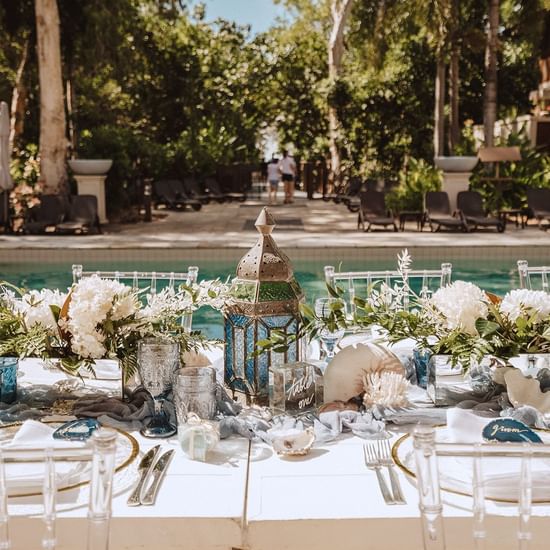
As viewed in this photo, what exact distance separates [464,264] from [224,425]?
9427 mm

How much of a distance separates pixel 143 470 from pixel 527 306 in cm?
136

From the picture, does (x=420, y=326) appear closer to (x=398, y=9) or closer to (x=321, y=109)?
(x=398, y=9)

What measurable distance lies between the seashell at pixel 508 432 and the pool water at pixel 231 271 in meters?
7.28

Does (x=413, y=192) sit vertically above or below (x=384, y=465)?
above

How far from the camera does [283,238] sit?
13.1m

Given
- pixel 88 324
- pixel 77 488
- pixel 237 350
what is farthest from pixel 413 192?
pixel 77 488

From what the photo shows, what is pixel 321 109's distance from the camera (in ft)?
81.6

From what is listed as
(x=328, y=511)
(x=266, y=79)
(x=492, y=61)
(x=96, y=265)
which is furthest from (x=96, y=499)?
(x=266, y=79)

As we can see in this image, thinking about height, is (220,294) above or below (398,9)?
below

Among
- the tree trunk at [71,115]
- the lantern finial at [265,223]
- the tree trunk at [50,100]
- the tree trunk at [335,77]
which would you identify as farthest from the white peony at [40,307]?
the tree trunk at [335,77]

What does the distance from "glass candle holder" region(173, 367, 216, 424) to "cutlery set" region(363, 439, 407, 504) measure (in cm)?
49

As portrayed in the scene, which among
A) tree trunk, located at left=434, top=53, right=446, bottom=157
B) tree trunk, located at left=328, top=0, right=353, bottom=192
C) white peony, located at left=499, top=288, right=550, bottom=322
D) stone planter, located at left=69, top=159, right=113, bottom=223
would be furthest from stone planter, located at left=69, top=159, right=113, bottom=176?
white peony, located at left=499, top=288, right=550, bottom=322

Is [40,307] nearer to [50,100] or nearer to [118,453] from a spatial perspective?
[118,453]

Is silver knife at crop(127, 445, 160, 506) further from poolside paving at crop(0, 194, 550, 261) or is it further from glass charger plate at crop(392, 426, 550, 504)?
poolside paving at crop(0, 194, 550, 261)
